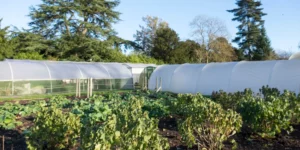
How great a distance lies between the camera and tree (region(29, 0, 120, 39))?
30.8 meters

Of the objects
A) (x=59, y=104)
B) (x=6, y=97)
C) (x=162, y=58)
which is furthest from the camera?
(x=162, y=58)

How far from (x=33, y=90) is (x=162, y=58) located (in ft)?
72.5

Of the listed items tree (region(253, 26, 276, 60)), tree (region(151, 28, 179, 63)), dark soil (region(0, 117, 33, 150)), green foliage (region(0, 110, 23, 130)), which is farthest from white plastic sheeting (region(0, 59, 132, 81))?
tree (region(253, 26, 276, 60))

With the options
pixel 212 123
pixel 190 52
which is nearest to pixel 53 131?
pixel 212 123

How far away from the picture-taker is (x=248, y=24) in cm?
4375

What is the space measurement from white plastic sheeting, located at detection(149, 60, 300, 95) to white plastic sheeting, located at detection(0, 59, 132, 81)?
10.7 feet

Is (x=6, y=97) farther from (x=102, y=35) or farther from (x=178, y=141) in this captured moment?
(x=102, y=35)

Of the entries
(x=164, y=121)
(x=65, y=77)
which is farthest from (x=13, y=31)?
(x=164, y=121)

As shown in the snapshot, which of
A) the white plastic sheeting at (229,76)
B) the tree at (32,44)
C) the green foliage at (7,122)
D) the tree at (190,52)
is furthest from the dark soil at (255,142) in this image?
the tree at (190,52)

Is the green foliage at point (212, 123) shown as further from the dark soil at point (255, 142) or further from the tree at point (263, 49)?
the tree at point (263, 49)

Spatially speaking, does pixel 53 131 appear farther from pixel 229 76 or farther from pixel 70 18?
pixel 70 18

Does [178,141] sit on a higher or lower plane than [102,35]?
lower

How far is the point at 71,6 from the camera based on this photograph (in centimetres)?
3097

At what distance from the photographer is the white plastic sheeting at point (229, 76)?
16.1 meters
